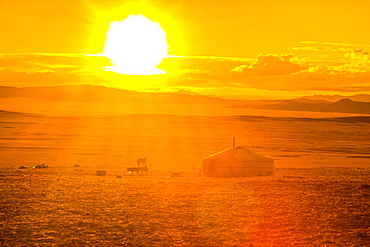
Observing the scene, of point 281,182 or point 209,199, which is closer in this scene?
point 209,199

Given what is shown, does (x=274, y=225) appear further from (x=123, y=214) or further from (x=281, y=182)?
(x=281, y=182)

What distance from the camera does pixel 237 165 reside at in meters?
33.8

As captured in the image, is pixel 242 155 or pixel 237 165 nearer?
pixel 237 165

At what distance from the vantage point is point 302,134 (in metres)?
104

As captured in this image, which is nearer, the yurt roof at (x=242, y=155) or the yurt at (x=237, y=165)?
the yurt at (x=237, y=165)

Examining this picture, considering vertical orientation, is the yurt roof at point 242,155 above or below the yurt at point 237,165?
above

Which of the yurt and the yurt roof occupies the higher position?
the yurt roof

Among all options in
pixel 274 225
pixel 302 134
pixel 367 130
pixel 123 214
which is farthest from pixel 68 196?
pixel 367 130

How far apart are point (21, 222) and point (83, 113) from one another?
126 metres

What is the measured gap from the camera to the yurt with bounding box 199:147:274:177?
111 feet

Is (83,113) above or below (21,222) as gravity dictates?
above

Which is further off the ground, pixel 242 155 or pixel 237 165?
pixel 242 155

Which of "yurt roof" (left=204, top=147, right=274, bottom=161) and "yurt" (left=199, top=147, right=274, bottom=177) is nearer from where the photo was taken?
"yurt" (left=199, top=147, right=274, bottom=177)

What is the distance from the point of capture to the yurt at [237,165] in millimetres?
33750
